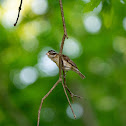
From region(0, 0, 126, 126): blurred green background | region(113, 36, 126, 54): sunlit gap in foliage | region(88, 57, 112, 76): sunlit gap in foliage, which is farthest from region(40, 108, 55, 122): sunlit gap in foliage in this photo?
region(113, 36, 126, 54): sunlit gap in foliage

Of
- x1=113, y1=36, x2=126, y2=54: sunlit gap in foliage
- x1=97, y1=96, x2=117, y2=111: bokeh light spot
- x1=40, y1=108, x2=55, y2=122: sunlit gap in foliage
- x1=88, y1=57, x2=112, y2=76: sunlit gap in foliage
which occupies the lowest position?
x1=40, y1=108, x2=55, y2=122: sunlit gap in foliage

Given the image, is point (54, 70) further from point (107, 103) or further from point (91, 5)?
point (91, 5)

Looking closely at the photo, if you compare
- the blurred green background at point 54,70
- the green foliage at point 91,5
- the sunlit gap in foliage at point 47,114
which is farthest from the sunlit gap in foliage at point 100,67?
the green foliage at point 91,5

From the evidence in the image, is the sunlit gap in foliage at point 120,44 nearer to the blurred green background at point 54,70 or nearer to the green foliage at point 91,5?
the blurred green background at point 54,70

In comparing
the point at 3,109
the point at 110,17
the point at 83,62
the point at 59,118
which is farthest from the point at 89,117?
the point at 110,17

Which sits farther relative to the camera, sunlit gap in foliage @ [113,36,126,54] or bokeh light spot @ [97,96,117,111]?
bokeh light spot @ [97,96,117,111]

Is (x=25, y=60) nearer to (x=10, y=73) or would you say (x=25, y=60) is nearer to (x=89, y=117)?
(x=10, y=73)

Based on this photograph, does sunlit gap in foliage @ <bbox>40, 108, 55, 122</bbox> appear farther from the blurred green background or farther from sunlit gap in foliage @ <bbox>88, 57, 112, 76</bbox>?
sunlit gap in foliage @ <bbox>88, 57, 112, 76</bbox>

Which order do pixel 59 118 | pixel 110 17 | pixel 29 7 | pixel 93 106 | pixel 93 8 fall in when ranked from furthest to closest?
pixel 93 106 → pixel 59 118 → pixel 29 7 → pixel 110 17 → pixel 93 8
